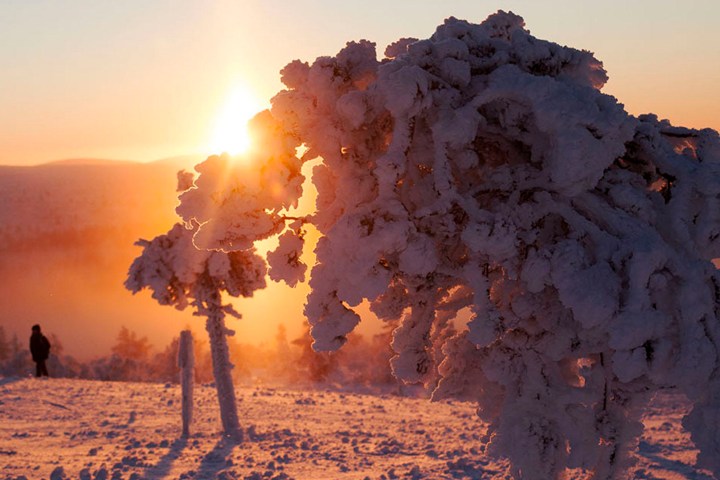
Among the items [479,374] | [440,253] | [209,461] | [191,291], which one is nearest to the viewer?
[440,253]

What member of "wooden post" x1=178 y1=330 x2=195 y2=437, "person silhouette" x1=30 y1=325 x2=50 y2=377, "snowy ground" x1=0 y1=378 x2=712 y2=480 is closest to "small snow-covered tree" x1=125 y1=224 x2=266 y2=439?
"wooden post" x1=178 y1=330 x2=195 y2=437

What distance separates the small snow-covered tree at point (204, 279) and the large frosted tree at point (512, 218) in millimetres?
8748

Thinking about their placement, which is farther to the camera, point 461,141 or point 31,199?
point 31,199

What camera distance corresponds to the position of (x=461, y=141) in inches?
220

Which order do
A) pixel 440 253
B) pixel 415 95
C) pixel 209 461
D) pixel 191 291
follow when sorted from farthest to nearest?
pixel 191 291
pixel 209 461
pixel 440 253
pixel 415 95

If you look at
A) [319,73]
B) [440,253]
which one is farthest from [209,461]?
[319,73]

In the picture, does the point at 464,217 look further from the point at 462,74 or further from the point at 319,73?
the point at 319,73

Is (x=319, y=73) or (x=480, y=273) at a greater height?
(x=319, y=73)

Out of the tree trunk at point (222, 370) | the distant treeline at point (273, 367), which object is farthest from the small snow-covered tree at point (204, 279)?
the distant treeline at point (273, 367)

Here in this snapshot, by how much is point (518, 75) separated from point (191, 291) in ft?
35.7

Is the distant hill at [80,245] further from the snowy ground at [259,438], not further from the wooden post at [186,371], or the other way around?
the wooden post at [186,371]

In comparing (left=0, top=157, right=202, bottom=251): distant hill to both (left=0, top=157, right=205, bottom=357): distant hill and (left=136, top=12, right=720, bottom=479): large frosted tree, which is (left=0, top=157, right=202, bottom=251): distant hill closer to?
(left=0, top=157, right=205, bottom=357): distant hill

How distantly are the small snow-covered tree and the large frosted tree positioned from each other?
28.7 ft

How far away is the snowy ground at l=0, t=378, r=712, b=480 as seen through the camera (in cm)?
1218
